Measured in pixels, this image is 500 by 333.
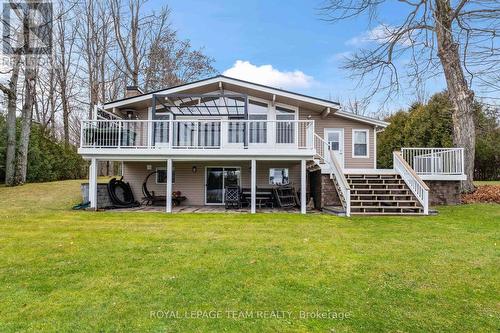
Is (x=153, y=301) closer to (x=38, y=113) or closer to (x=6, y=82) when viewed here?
(x=6, y=82)

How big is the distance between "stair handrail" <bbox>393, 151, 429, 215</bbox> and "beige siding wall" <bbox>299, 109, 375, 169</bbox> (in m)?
1.84


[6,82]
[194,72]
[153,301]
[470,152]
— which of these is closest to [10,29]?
[6,82]

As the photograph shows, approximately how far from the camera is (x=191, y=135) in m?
11.0

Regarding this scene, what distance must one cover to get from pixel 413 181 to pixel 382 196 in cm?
113

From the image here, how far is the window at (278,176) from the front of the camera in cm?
1331

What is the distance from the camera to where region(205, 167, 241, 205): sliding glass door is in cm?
1332

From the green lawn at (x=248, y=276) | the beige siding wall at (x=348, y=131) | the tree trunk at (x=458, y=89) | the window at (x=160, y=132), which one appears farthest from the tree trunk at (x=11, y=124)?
the tree trunk at (x=458, y=89)

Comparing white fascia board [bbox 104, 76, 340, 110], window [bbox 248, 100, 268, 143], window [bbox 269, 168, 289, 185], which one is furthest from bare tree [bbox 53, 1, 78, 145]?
window [bbox 269, 168, 289, 185]

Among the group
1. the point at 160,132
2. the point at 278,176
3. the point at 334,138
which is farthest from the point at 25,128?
the point at 334,138

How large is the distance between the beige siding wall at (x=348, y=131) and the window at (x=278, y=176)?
222 cm

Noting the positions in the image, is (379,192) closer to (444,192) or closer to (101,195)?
(444,192)

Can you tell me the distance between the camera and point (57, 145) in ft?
60.5

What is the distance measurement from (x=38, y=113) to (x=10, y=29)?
10.2 m

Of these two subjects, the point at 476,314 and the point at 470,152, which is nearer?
the point at 476,314
